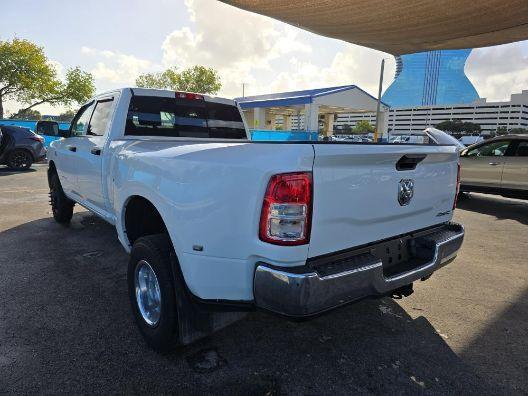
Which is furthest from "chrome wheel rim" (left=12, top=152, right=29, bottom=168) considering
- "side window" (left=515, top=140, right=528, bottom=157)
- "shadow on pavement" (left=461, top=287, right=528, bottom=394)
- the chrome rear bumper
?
"side window" (left=515, top=140, right=528, bottom=157)

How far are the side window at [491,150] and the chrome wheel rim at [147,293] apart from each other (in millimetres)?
8704

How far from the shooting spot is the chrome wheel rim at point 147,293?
274cm

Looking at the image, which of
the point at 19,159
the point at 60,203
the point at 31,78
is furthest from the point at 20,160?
the point at 31,78

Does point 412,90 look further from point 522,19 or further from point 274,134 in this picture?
point 522,19

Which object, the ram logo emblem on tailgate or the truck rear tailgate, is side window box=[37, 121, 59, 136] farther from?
the ram logo emblem on tailgate

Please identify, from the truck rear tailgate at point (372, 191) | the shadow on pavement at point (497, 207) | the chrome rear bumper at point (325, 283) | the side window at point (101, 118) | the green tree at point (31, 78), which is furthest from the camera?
the green tree at point (31, 78)

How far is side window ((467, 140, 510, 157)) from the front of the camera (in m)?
8.62

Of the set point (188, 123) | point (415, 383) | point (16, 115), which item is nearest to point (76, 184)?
point (188, 123)

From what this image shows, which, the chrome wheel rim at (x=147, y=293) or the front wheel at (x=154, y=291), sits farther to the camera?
the chrome wheel rim at (x=147, y=293)

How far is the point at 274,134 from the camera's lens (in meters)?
20.3

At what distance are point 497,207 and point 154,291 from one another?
884cm

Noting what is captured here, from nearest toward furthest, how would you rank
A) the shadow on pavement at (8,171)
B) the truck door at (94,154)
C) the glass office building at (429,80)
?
the truck door at (94,154), the shadow on pavement at (8,171), the glass office building at (429,80)

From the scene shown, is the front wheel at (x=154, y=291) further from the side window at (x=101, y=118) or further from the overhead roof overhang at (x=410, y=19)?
the overhead roof overhang at (x=410, y=19)

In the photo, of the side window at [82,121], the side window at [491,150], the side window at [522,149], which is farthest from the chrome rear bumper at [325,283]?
the side window at [491,150]
